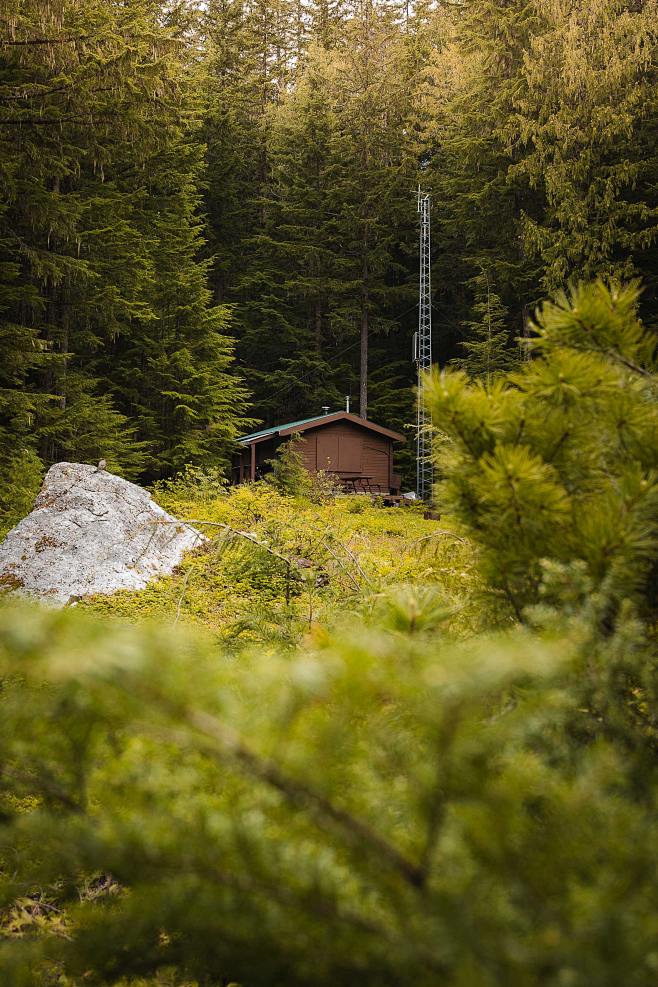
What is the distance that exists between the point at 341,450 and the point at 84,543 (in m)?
15.2

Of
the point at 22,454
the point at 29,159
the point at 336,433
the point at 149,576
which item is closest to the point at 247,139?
the point at 336,433

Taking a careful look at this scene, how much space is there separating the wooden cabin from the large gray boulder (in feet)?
41.1

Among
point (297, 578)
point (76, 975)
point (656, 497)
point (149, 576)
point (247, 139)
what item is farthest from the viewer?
point (247, 139)

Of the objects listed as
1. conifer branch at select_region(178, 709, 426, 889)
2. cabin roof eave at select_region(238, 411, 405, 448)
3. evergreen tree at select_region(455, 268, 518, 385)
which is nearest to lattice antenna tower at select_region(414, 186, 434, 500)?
cabin roof eave at select_region(238, 411, 405, 448)

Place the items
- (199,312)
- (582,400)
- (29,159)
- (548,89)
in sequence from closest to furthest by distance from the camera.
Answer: (582,400)
(29,159)
(548,89)
(199,312)

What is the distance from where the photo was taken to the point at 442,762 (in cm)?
60

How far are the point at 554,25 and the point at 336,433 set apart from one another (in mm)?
13401

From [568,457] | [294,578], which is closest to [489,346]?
[294,578]

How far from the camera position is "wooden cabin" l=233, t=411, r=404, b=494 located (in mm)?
22281

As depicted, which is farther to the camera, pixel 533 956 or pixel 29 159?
pixel 29 159

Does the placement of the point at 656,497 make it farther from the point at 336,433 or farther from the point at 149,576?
the point at 336,433

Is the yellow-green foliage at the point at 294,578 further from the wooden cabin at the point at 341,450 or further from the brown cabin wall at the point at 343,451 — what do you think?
the brown cabin wall at the point at 343,451

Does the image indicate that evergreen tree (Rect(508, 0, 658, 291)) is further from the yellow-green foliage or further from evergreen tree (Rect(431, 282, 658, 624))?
evergreen tree (Rect(431, 282, 658, 624))

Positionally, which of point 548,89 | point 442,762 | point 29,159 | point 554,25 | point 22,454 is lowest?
point 22,454
